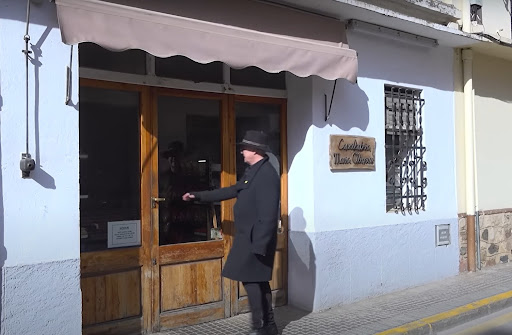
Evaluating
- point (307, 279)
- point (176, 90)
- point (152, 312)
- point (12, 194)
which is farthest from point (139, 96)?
point (307, 279)

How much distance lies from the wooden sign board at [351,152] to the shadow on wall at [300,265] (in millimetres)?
722

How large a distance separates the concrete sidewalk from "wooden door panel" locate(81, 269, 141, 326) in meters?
0.47

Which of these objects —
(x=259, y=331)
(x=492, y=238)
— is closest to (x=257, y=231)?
(x=259, y=331)

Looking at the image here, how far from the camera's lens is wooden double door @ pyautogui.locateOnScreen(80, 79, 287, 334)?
197 inches

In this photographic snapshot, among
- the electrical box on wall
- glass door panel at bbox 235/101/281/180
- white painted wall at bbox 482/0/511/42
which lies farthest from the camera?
white painted wall at bbox 482/0/511/42

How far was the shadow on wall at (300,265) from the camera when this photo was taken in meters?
6.19

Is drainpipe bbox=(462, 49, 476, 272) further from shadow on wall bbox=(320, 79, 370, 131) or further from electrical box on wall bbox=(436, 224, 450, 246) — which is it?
shadow on wall bbox=(320, 79, 370, 131)

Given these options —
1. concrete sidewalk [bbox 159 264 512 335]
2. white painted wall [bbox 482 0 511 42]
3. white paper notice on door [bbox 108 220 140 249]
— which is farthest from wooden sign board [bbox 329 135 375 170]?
white painted wall [bbox 482 0 511 42]

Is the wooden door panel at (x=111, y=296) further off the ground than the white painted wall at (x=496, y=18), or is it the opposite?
the white painted wall at (x=496, y=18)

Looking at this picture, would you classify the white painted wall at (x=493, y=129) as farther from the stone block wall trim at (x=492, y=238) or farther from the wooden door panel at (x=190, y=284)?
the wooden door panel at (x=190, y=284)

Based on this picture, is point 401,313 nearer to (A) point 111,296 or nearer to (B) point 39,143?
(A) point 111,296

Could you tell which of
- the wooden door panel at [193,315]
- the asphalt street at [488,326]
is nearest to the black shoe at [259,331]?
the wooden door panel at [193,315]

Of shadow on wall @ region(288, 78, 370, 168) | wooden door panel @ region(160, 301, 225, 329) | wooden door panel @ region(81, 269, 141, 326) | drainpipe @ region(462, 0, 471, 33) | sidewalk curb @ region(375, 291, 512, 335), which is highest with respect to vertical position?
drainpipe @ region(462, 0, 471, 33)

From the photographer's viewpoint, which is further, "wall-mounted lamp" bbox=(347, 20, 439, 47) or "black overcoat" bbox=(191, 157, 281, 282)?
"wall-mounted lamp" bbox=(347, 20, 439, 47)
